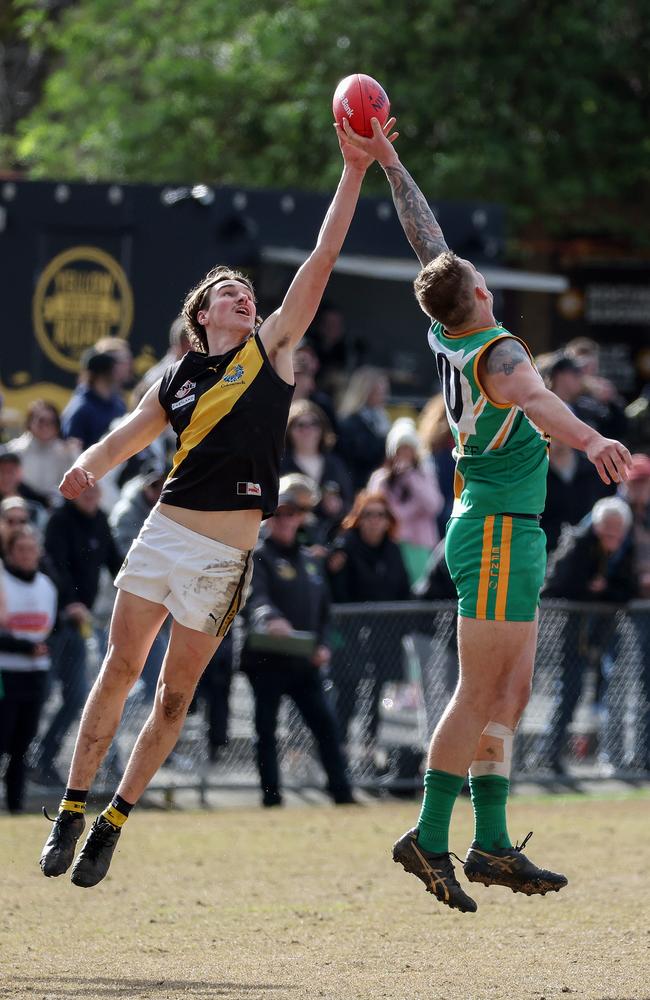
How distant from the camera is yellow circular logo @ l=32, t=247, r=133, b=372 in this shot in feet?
48.6

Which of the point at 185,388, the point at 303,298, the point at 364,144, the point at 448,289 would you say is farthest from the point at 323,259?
the point at 185,388

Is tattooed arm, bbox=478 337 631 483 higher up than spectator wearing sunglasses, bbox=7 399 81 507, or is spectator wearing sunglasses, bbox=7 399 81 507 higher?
tattooed arm, bbox=478 337 631 483

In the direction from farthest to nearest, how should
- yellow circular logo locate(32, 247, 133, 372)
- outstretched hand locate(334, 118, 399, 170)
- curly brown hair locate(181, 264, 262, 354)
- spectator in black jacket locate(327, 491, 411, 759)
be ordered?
yellow circular logo locate(32, 247, 133, 372)
spectator in black jacket locate(327, 491, 411, 759)
curly brown hair locate(181, 264, 262, 354)
outstretched hand locate(334, 118, 399, 170)

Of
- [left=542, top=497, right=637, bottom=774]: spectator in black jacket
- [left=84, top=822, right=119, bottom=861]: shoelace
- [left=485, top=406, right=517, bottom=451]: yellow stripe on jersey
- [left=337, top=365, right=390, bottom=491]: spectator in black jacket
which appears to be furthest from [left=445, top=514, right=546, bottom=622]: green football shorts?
[left=337, top=365, right=390, bottom=491]: spectator in black jacket

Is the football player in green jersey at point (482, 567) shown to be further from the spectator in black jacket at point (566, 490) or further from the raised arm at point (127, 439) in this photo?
the spectator in black jacket at point (566, 490)

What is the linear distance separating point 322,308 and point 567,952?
10.0 m

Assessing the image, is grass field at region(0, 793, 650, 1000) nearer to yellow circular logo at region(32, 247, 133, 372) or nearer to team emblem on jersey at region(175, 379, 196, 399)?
team emblem on jersey at region(175, 379, 196, 399)

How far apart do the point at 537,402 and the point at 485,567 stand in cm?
80

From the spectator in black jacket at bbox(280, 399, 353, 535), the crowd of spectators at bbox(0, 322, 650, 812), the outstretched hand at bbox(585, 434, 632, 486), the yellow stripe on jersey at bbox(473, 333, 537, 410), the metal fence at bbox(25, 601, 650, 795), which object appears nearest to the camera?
the outstretched hand at bbox(585, 434, 632, 486)

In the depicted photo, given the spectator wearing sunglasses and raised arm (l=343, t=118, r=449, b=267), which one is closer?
raised arm (l=343, t=118, r=449, b=267)

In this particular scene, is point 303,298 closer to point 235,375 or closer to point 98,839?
point 235,375

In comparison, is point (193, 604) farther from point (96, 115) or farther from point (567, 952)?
point (96, 115)

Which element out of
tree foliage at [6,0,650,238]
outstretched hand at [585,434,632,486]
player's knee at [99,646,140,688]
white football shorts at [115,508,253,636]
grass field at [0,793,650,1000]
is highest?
tree foliage at [6,0,650,238]

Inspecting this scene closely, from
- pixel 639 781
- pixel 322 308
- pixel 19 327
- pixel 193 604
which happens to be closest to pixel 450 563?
pixel 193 604
